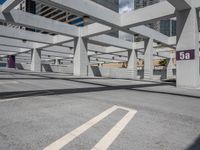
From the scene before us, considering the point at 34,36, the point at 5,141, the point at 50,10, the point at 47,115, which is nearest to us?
the point at 5,141

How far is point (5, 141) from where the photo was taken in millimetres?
2518

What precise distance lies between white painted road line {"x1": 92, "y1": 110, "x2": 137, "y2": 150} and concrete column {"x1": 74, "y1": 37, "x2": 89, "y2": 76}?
17.4 m

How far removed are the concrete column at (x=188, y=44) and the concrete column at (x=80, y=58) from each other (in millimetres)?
12315

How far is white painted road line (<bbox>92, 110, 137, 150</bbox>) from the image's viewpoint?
8.11ft

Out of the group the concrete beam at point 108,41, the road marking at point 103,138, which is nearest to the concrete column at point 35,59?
the concrete beam at point 108,41

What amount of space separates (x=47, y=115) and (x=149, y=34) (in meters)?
20.4

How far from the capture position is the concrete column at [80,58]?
69.3 feet

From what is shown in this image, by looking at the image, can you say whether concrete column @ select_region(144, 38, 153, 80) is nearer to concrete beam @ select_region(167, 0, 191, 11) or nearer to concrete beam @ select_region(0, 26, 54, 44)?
concrete beam @ select_region(167, 0, 191, 11)

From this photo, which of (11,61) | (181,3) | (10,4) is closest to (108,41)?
(10,4)

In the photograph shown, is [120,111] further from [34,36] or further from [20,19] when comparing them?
[34,36]

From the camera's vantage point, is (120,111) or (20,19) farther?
(20,19)

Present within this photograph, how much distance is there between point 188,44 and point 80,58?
13097 millimetres

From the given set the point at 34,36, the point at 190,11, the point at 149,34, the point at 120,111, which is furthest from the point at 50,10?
the point at 120,111

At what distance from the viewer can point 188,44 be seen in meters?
10.7
